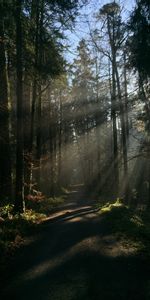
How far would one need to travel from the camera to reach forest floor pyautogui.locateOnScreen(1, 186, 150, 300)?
7.30m

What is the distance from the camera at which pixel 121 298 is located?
6.98 m

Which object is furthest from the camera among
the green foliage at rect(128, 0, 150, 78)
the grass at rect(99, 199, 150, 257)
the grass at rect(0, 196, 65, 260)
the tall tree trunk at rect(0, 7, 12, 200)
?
the tall tree trunk at rect(0, 7, 12, 200)

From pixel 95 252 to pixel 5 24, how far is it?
36.3ft

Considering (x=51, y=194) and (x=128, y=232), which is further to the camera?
(x=51, y=194)

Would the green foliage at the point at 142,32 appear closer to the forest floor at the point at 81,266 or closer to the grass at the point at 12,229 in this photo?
the forest floor at the point at 81,266

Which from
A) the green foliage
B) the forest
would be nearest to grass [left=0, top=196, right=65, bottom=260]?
the forest

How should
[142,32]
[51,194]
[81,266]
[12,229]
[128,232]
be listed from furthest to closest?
[51,194], [142,32], [128,232], [12,229], [81,266]

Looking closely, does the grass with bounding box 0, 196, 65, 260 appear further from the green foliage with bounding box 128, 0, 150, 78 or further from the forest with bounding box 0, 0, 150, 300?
the green foliage with bounding box 128, 0, 150, 78

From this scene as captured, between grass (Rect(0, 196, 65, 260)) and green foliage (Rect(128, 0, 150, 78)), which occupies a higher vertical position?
green foliage (Rect(128, 0, 150, 78))

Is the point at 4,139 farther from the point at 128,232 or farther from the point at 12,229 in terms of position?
the point at 128,232

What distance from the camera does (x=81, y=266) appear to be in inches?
356

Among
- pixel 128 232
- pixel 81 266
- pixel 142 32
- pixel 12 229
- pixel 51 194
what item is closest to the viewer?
pixel 81 266

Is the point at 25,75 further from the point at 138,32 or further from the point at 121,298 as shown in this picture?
the point at 121,298

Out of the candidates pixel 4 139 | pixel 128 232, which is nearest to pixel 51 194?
pixel 4 139
